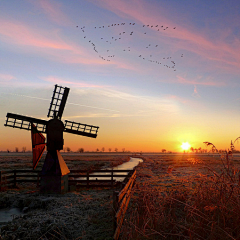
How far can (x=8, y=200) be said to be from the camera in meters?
13.2

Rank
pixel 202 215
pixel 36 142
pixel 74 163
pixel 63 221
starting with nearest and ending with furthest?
pixel 202 215
pixel 63 221
pixel 36 142
pixel 74 163

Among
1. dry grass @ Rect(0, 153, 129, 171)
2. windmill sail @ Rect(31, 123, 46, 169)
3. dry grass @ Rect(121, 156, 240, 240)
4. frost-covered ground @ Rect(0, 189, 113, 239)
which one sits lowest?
dry grass @ Rect(0, 153, 129, 171)

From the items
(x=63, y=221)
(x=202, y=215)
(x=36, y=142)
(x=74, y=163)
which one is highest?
(x=36, y=142)

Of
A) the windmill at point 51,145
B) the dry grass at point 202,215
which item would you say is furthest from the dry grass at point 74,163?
the dry grass at point 202,215

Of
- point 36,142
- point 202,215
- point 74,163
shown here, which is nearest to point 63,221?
point 202,215

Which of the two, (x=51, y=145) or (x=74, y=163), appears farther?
(x=74, y=163)

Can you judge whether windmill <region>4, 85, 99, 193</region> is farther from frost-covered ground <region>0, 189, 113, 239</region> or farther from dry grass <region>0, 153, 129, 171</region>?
dry grass <region>0, 153, 129, 171</region>

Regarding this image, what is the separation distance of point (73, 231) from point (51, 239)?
31.1 inches

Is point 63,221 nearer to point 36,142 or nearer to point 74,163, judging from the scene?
point 36,142

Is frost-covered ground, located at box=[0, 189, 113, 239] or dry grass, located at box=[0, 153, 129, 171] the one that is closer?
frost-covered ground, located at box=[0, 189, 113, 239]

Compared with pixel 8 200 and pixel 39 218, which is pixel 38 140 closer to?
pixel 8 200

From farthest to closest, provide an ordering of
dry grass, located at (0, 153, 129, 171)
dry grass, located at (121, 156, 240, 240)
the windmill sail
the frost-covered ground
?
dry grass, located at (0, 153, 129, 171)
the windmill sail
the frost-covered ground
dry grass, located at (121, 156, 240, 240)

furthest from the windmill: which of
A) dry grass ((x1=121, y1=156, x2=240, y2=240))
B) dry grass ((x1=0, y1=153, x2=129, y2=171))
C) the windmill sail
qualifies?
dry grass ((x1=0, y1=153, x2=129, y2=171))

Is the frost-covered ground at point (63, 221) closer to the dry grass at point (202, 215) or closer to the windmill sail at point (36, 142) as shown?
the dry grass at point (202, 215)
